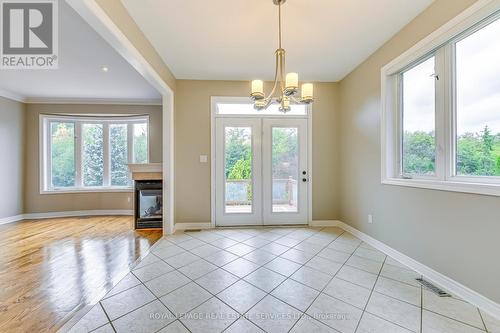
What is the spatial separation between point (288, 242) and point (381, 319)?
1644 mm

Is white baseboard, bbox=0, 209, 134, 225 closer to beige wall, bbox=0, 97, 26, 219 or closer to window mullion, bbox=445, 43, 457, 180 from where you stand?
beige wall, bbox=0, 97, 26, 219

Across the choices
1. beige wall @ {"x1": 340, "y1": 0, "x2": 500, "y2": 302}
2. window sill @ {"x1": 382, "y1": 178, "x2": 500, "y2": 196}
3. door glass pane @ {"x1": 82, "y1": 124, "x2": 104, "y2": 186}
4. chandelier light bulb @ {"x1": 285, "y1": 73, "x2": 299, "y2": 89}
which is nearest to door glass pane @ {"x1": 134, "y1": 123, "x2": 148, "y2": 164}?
door glass pane @ {"x1": 82, "y1": 124, "x2": 104, "y2": 186}

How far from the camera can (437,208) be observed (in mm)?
2053

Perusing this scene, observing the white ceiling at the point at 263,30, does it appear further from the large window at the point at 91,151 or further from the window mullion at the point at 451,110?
the large window at the point at 91,151

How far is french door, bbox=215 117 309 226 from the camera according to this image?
12.9 feet

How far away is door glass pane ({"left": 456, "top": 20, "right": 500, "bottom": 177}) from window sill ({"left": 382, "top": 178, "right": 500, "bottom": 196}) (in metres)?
0.16

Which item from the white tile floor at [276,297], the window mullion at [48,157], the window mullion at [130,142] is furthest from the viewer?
the window mullion at [130,142]

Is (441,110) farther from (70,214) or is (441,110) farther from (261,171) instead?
(70,214)

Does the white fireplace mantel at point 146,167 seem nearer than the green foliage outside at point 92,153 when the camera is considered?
Yes

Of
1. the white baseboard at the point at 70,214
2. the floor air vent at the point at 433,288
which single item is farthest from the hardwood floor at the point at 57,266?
the floor air vent at the point at 433,288

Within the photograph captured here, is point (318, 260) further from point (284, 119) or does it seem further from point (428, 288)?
point (284, 119)

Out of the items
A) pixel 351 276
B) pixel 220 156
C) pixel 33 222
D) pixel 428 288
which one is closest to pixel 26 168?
pixel 33 222

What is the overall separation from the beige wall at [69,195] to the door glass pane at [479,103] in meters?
5.15

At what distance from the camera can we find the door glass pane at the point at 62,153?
5.08 metres
